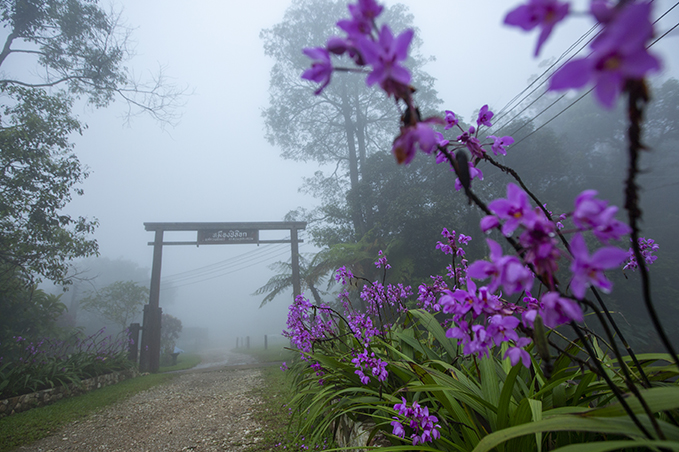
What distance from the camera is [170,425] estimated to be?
3.16 m

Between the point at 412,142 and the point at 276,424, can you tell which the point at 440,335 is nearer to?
the point at 412,142

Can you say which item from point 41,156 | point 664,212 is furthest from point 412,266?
point 664,212

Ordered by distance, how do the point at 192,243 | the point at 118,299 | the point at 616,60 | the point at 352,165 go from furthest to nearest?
1. the point at 118,299
2. the point at 352,165
3. the point at 192,243
4. the point at 616,60

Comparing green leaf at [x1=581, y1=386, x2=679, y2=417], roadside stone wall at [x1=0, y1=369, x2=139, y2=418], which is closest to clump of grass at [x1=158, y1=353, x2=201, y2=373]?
roadside stone wall at [x1=0, y1=369, x2=139, y2=418]

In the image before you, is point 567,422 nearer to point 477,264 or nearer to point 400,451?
point 477,264

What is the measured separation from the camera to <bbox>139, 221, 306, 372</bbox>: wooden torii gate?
26.5 ft

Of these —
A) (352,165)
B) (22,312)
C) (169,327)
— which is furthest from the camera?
(169,327)

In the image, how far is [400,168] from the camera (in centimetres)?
975

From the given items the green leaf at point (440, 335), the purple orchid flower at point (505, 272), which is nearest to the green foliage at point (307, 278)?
the green leaf at point (440, 335)

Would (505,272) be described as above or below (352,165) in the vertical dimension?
below

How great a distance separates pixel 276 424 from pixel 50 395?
14.1ft

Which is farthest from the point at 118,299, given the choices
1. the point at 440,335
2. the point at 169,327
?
the point at 440,335

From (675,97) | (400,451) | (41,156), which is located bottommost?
(400,451)

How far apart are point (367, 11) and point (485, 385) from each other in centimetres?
142
